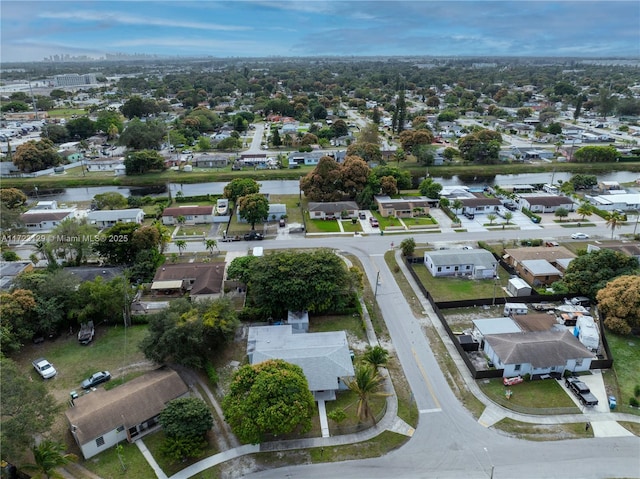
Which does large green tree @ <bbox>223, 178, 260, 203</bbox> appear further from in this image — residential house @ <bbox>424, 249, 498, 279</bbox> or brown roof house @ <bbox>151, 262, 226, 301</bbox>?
residential house @ <bbox>424, 249, 498, 279</bbox>

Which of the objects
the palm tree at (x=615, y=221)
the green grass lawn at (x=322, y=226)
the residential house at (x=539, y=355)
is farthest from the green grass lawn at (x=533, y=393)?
the palm tree at (x=615, y=221)

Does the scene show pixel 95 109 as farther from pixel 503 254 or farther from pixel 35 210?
pixel 503 254

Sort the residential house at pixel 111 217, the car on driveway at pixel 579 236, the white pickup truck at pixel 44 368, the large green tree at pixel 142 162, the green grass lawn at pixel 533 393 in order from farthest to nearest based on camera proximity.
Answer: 1. the large green tree at pixel 142 162
2. the residential house at pixel 111 217
3. the car on driveway at pixel 579 236
4. the white pickup truck at pixel 44 368
5. the green grass lawn at pixel 533 393

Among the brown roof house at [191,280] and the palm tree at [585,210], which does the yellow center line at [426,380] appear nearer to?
the brown roof house at [191,280]

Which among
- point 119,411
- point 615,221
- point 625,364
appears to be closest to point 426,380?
point 625,364

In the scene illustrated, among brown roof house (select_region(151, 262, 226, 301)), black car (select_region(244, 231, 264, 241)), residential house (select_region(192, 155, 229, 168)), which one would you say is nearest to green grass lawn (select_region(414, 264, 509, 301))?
black car (select_region(244, 231, 264, 241))

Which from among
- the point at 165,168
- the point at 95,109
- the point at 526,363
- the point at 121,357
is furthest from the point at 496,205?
the point at 95,109

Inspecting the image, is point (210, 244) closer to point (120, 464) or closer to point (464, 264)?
point (120, 464)
